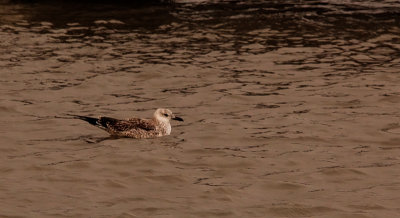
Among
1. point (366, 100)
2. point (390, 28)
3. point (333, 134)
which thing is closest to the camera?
point (333, 134)

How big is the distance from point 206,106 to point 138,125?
2.67 meters

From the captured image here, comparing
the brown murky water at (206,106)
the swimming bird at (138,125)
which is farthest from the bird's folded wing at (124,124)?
the brown murky water at (206,106)

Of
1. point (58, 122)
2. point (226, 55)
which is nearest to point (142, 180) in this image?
point (58, 122)

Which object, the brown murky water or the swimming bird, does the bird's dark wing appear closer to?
the swimming bird

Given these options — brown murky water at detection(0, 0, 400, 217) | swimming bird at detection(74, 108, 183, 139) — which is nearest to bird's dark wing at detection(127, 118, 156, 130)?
swimming bird at detection(74, 108, 183, 139)

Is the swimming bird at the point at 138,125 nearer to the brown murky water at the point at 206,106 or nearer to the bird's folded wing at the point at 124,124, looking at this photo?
the bird's folded wing at the point at 124,124

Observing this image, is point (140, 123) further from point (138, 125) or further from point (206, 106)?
point (206, 106)

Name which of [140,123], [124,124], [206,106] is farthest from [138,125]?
[206,106]

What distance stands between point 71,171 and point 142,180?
1.29m

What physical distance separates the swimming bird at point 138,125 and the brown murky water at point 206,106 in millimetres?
195

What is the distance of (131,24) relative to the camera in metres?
29.2

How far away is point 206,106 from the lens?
2123 centimetres

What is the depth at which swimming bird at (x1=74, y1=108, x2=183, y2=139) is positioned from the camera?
18.7m

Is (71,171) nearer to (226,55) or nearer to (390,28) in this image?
(226,55)
